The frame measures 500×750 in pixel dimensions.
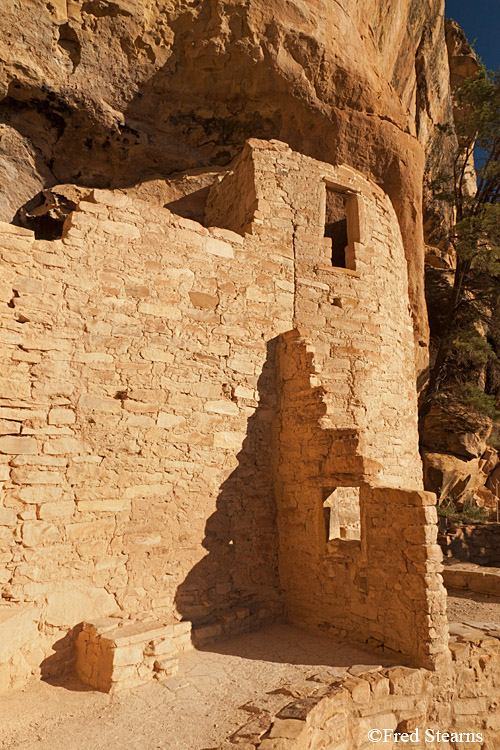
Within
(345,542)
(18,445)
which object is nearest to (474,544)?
(345,542)

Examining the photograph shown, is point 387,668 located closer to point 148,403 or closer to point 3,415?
point 148,403

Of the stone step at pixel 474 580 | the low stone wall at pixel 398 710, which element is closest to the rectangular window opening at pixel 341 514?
the low stone wall at pixel 398 710

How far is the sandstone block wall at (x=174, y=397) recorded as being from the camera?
4.38 m

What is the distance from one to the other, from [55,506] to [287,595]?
261 cm

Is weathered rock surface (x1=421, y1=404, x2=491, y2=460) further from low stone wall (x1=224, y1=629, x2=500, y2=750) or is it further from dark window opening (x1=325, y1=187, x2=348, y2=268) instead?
low stone wall (x1=224, y1=629, x2=500, y2=750)

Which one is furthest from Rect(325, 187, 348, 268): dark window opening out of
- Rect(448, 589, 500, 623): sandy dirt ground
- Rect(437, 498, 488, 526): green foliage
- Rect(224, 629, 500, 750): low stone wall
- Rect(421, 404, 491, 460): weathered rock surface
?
Rect(437, 498, 488, 526): green foliage

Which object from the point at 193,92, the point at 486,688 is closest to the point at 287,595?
the point at 486,688

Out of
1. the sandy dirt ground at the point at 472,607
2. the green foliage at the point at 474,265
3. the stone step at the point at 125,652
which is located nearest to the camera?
the stone step at the point at 125,652

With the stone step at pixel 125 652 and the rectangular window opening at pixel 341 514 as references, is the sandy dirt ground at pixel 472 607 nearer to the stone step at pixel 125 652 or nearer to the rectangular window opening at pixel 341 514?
the rectangular window opening at pixel 341 514

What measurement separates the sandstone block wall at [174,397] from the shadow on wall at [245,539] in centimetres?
2

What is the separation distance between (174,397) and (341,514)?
221cm

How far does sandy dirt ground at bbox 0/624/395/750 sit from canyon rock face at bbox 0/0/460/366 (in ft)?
20.7

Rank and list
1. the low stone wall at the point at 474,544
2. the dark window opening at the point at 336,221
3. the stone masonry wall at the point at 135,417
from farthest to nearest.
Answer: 1. the low stone wall at the point at 474,544
2. the dark window opening at the point at 336,221
3. the stone masonry wall at the point at 135,417

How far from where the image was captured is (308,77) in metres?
7.92
